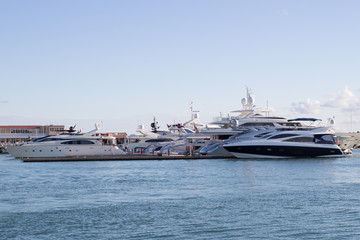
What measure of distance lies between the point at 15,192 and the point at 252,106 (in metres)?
61.2

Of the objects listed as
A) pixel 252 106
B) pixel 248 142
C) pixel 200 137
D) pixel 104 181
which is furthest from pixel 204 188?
pixel 252 106

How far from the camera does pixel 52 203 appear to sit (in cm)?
2873

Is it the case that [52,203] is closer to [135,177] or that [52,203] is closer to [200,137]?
[135,177]

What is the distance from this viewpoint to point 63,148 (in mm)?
70625

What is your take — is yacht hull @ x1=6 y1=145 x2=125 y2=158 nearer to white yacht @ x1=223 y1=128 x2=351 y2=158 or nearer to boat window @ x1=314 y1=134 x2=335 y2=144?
white yacht @ x1=223 y1=128 x2=351 y2=158

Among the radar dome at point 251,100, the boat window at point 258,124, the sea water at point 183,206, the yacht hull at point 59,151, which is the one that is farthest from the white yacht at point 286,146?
the radar dome at point 251,100

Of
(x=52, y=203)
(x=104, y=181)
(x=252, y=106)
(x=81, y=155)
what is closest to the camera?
(x=52, y=203)

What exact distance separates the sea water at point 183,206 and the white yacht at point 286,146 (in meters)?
16.3

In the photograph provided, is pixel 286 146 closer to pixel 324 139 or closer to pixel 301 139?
pixel 301 139

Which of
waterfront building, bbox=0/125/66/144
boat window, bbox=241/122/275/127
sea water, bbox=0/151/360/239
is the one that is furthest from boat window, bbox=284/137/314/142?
waterfront building, bbox=0/125/66/144

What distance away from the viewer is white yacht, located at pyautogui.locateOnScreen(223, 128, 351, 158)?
60.8 metres

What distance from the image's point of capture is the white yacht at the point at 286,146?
60.8m

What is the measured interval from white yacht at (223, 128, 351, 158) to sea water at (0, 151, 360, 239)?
16.3 meters

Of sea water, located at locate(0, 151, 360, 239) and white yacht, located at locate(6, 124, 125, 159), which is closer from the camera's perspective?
sea water, located at locate(0, 151, 360, 239)
